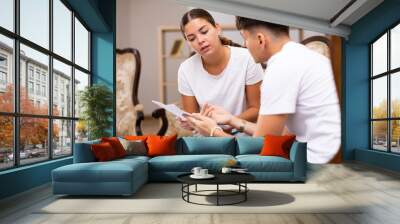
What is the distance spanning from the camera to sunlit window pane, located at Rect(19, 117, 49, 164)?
5.36 metres

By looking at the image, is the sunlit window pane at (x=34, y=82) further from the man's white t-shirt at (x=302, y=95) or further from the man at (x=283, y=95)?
the man's white t-shirt at (x=302, y=95)

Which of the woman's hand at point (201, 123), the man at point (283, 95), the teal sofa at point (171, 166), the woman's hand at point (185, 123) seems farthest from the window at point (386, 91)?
the woman's hand at point (185, 123)

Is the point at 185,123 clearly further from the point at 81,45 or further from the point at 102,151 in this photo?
the point at 102,151

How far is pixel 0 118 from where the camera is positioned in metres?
4.70

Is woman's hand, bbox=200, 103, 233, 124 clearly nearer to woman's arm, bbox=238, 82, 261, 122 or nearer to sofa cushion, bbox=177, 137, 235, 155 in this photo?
woman's arm, bbox=238, 82, 261, 122

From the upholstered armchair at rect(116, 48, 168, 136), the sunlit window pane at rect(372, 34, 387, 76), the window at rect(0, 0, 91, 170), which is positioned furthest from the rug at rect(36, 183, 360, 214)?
the sunlit window pane at rect(372, 34, 387, 76)

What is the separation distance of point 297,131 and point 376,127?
2.10 m

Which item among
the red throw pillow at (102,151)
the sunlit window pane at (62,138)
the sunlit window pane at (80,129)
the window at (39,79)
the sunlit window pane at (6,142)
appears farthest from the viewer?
the sunlit window pane at (80,129)

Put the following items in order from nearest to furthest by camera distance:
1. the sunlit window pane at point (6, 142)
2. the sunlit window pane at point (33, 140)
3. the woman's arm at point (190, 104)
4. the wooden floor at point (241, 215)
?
1. the wooden floor at point (241, 215)
2. the sunlit window pane at point (6, 142)
3. the sunlit window pane at point (33, 140)
4. the woman's arm at point (190, 104)

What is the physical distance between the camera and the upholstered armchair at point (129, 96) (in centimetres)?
826

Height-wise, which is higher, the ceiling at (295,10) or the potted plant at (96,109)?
the ceiling at (295,10)

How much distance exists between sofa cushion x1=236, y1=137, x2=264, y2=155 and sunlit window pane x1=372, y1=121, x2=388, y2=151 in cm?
310

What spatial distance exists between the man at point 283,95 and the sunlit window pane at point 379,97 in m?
1.23

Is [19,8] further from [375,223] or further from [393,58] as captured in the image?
[393,58]
